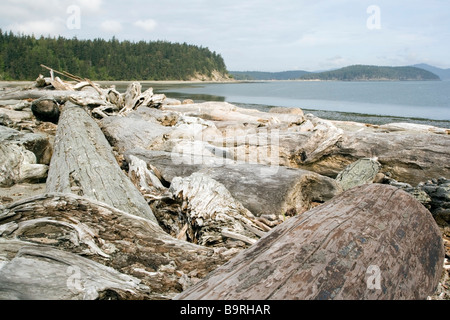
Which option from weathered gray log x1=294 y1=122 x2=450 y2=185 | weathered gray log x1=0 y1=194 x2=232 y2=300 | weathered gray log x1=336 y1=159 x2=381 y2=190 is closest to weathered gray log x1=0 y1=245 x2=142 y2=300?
weathered gray log x1=0 y1=194 x2=232 y2=300

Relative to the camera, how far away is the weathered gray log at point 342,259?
1.42 meters

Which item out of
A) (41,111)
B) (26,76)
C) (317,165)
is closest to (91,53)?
(26,76)

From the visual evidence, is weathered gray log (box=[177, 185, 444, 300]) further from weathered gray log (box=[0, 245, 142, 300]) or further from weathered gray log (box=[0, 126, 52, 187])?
weathered gray log (box=[0, 126, 52, 187])

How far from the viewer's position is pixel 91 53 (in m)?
88.8

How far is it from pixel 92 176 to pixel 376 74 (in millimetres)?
199969

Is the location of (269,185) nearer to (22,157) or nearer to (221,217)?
(221,217)

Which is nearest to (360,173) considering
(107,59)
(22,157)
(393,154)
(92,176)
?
(393,154)

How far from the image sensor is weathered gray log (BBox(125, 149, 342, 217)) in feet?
11.6

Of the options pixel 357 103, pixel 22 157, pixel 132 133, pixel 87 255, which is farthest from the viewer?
pixel 357 103

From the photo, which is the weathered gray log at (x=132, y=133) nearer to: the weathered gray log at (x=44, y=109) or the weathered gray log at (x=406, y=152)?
the weathered gray log at (x=44, y=109)

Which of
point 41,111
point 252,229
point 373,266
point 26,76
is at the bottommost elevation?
point 252,229

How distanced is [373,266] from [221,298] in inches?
34.3

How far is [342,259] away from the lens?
161 cm

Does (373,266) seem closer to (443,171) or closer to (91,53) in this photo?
(443,171)
